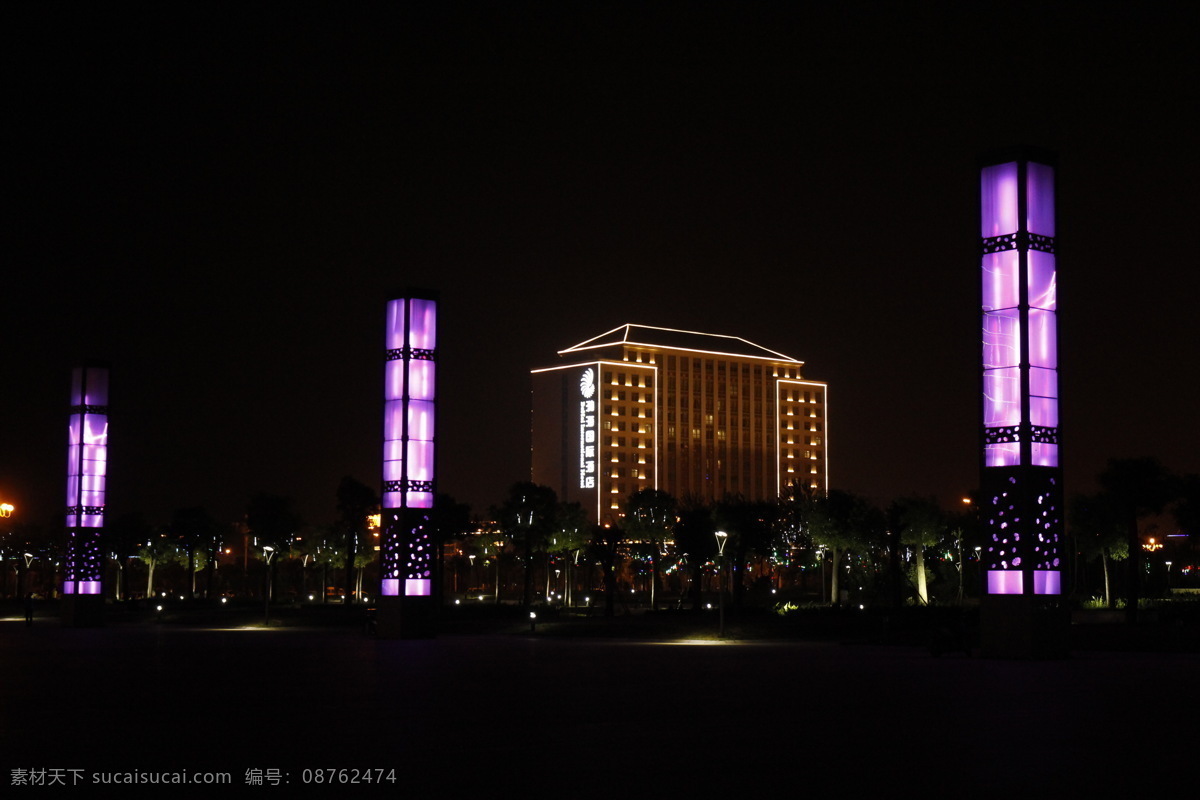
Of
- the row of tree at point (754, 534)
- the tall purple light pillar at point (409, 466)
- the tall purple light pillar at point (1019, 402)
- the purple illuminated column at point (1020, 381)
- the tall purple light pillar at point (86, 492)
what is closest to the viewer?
the tall purple light pillar at point (1019, 402)

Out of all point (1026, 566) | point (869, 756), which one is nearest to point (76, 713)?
point (869, 756)

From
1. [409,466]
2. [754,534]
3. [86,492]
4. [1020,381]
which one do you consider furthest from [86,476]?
[1020,381]

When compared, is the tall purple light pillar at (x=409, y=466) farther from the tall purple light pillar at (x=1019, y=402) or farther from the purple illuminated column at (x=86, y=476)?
the purple illuminated column at (x=86, y=476)

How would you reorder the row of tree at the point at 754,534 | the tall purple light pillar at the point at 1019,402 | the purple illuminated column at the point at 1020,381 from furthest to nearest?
the row of tree at the point at 754,534 → the purple illuminated column at the point at 1020,381 → the tall purple light pillar at the point at 1019,402

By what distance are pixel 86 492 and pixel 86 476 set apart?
833mm

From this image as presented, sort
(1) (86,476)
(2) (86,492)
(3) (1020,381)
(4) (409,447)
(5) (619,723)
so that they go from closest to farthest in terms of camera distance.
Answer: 1. (5) (619,723)
2. (3) (1020,381)
3. (4) (409,447)
4. (1) (86,476)
5. (2) (86,492)

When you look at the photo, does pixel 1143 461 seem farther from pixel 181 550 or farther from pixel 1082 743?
pixel 181 550

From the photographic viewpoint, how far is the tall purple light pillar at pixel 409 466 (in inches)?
2071

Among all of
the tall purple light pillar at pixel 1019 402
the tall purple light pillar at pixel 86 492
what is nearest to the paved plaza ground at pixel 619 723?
the tall purple light pillar at pixel 1019 402

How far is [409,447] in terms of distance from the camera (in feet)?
173

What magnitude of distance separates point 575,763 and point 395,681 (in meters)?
12.9

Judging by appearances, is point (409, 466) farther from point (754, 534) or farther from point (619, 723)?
point (619, 723)

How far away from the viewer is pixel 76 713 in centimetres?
1897

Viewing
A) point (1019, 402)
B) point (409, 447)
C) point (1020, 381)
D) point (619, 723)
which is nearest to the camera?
point (619, 723)
